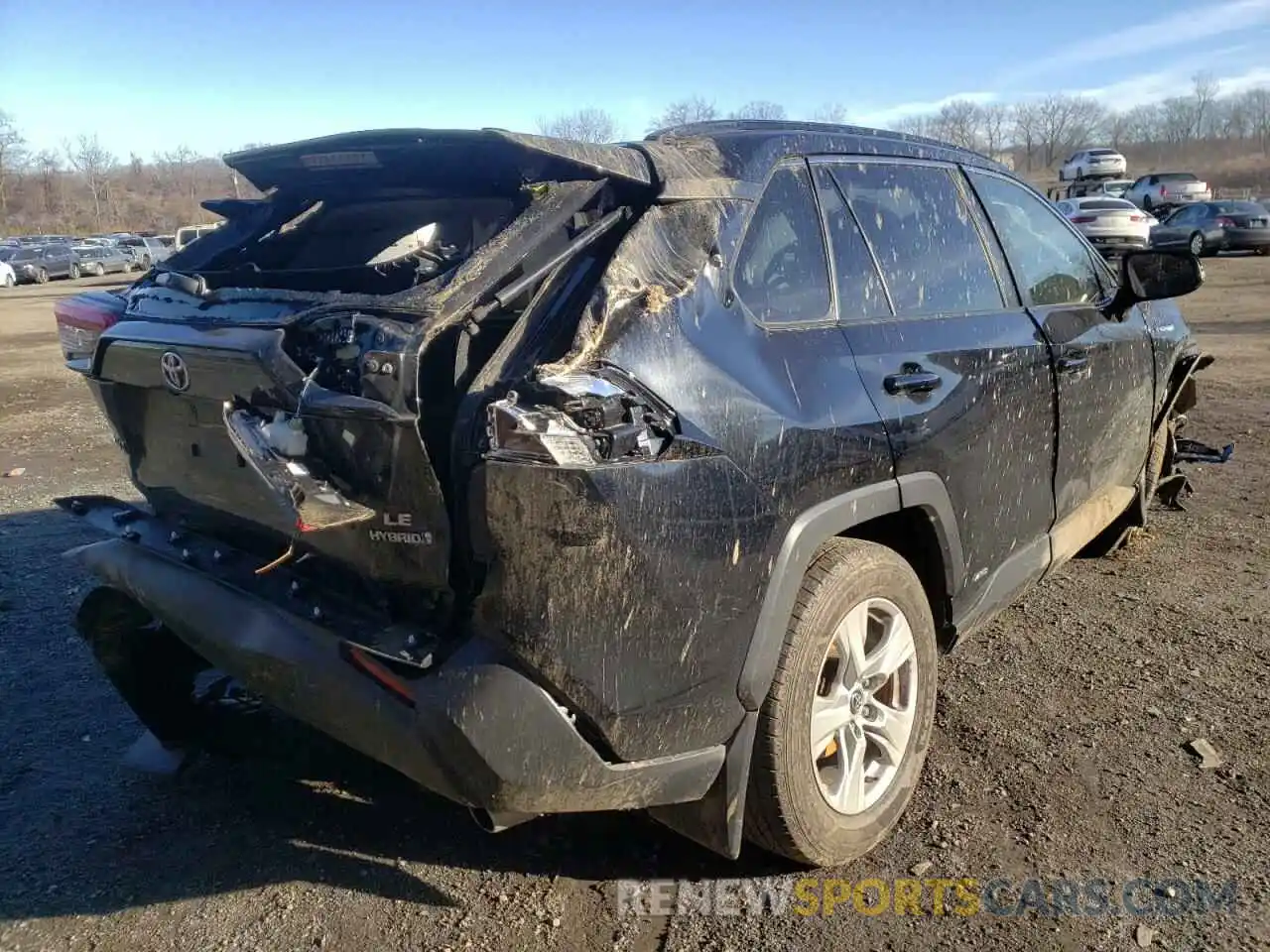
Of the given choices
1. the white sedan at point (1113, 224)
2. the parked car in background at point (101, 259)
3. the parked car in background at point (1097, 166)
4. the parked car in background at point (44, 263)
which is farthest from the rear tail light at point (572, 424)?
the parked car in background at point (1097, 166)

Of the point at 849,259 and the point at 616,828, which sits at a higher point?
the point at 849,259

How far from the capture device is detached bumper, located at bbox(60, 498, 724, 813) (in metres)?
2.11

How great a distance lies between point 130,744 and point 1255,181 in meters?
75.8

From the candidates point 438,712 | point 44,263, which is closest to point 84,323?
point 438,712

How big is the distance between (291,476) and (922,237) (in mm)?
2106

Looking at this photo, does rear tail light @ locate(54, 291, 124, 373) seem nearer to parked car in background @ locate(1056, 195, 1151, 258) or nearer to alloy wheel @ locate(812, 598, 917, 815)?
alloy wheel @ locate(812, 598, 917, 815)

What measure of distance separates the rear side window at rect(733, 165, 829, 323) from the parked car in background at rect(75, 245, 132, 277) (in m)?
46.5

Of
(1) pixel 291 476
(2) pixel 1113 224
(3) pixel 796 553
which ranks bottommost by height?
(2) pixel 1113 224

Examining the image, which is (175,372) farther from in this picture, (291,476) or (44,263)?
(44,263)

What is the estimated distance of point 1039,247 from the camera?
391 cm

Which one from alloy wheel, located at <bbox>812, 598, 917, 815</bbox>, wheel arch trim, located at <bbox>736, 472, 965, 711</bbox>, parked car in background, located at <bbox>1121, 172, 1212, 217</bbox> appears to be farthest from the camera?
parked car in background, located at <bbox>1121, 172, 1212, 217</bbox>

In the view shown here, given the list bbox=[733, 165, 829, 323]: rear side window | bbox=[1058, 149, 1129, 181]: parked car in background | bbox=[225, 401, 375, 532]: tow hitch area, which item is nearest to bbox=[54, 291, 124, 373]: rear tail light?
bbox=[225, 401, 375, 532]: tow hitch area

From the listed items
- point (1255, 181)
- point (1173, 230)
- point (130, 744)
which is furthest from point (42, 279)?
point (1255, 181)

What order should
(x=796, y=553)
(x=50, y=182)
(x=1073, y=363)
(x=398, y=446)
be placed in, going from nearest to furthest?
(x=398, y=446) < (x=796, y=553) < (x=1073, y=363) < (x=50, y=182)
